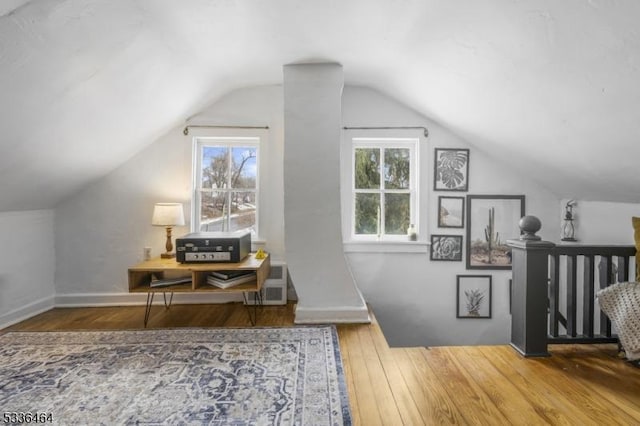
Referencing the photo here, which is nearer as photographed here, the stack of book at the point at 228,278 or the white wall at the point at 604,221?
the white wall at the point at 604,221

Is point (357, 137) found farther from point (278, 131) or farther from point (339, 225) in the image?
point (339, 225)

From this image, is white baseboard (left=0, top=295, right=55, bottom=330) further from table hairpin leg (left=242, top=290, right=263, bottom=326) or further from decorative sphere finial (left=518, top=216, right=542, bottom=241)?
decorative sphere finial (left=518, top=216, right=542, bottom=241)

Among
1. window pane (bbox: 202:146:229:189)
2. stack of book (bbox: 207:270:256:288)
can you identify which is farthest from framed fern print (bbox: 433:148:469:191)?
window pane (bbox: 202:146:229:189)

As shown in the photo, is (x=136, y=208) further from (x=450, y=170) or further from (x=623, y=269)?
(x=623, y=269)

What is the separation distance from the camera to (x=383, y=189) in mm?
3520

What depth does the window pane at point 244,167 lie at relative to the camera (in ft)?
11.5

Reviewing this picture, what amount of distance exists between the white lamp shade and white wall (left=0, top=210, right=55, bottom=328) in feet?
3.42

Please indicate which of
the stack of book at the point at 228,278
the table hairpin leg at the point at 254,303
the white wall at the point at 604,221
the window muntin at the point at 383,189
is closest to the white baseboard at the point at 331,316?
the table hairpin leg at the point at 254,303

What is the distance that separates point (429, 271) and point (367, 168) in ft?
4.10

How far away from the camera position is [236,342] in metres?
2.41

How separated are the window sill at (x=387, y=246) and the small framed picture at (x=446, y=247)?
80 mm

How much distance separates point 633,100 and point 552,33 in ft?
1.71

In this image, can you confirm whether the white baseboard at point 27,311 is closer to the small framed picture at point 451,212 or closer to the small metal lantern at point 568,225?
the small framed picture at point 451,212

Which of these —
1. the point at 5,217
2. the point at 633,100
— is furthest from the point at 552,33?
the point at 5,217
